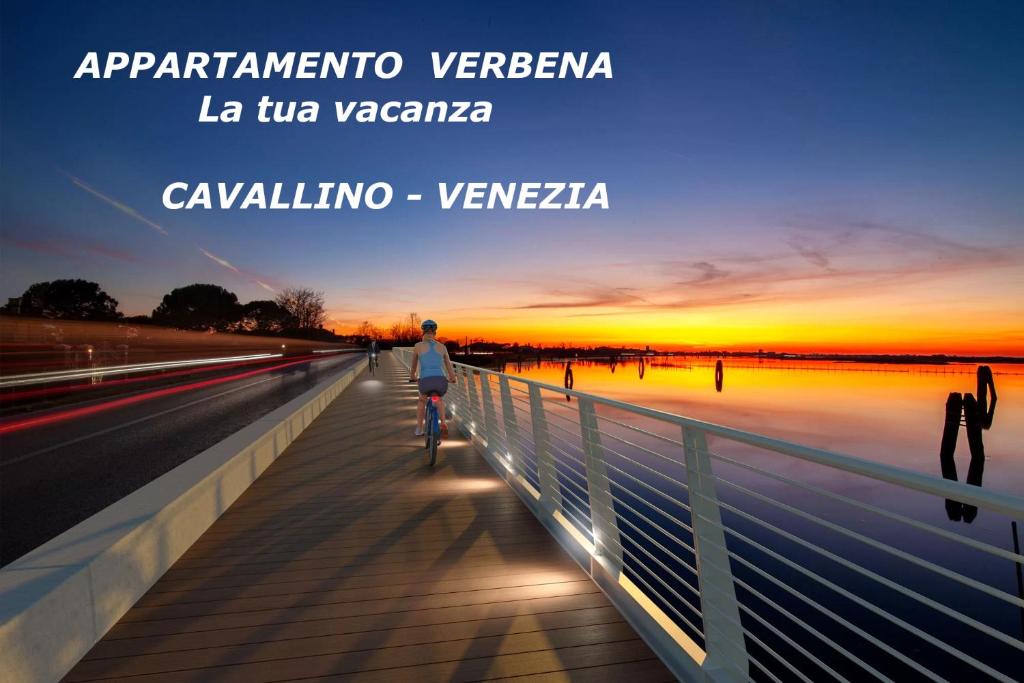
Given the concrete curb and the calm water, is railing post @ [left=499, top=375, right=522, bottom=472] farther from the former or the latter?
the concrete curb

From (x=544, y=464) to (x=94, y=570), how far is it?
11.9 feet

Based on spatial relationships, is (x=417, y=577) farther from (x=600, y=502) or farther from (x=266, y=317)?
(x=266, y=317)

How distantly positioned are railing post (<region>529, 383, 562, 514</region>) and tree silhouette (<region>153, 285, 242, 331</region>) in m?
125

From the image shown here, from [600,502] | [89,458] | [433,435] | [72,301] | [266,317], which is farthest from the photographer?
[266,317]

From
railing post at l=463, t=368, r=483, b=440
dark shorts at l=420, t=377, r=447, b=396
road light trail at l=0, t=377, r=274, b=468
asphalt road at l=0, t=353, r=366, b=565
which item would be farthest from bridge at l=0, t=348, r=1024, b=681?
road light trail at l=0, t=377, r=274, b=468

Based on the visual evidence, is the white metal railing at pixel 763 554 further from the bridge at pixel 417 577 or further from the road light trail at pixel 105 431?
the road light trail at pixel 105 431

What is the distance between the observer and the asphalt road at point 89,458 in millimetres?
6855

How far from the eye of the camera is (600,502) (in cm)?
452

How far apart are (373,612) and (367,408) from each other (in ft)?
43.3

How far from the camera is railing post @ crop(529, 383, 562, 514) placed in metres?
5.86

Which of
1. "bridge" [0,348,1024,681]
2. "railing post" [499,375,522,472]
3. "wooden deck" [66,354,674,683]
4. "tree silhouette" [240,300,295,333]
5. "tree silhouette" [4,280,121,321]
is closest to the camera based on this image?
"bridge" [0,348,1024,681]

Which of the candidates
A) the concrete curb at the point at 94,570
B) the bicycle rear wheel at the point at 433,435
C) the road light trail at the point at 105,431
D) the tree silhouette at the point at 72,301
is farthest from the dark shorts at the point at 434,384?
the tree silhouette at the point at 72,301

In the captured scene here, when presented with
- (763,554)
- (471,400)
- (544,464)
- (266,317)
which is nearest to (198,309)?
(266,317)

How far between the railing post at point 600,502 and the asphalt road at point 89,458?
4.98 m
